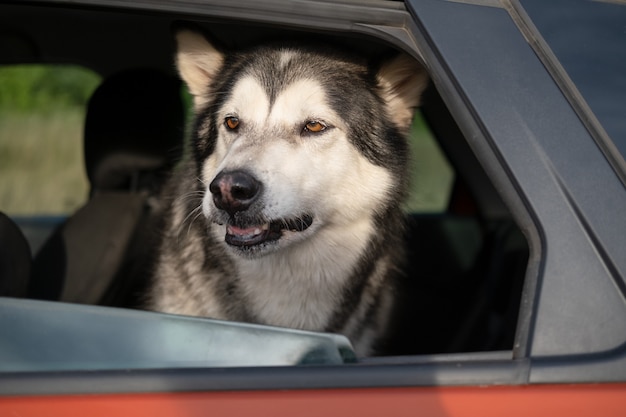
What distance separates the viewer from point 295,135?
244 cm

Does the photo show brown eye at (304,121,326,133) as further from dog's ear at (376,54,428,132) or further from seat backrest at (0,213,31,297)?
seat backrest at (0,213,31,297)

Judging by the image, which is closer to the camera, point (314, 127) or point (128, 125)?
point (314, 127)

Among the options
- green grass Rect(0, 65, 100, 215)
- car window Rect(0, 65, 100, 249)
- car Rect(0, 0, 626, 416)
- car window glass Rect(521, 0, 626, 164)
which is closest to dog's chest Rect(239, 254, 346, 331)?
car Rect(0, 0, 626, 416)

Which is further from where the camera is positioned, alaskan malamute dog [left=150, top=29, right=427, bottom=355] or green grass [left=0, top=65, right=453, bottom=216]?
green grass [left=0, top=65, right=453, bottom=216]

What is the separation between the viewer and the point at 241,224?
232cm

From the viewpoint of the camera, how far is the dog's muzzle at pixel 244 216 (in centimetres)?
217

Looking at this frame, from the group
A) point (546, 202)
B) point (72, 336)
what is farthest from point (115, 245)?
point (546, 202)

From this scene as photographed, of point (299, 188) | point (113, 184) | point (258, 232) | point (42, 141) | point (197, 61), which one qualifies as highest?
point (197, 61)

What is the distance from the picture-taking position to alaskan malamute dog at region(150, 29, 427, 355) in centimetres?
240

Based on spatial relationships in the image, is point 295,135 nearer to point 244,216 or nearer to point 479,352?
point 244,216

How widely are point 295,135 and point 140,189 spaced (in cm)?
98

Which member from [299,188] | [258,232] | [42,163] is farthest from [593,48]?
[42,163]

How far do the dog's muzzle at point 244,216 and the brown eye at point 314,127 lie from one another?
0.95ft

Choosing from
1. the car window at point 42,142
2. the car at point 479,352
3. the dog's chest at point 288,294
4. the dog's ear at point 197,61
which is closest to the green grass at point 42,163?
the car window at point 42,142
